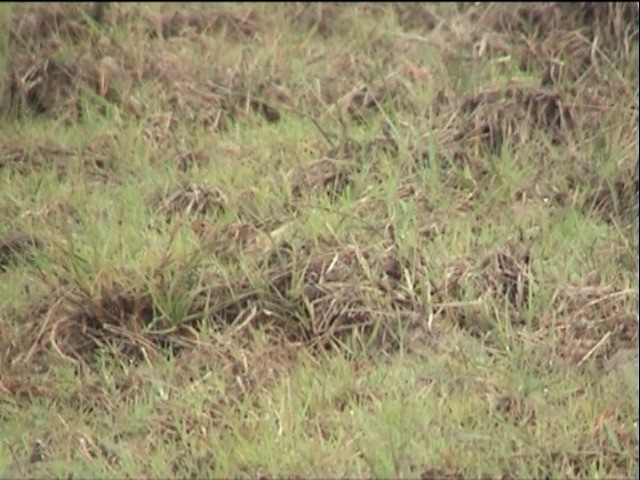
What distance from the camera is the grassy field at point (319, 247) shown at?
186 inches

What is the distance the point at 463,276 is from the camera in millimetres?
5355

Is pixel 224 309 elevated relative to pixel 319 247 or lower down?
lower down

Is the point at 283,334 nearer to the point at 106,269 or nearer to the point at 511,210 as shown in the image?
the point at 106,269

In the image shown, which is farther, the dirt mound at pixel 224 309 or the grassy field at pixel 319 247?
the dirt mound at pixel 224 309

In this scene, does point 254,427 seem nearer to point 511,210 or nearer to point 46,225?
point 46,225

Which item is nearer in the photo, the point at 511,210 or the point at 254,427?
the point at 254,427

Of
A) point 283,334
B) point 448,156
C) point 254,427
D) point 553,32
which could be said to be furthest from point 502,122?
point 254,427

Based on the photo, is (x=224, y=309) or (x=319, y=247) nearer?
(x=224, y=309)

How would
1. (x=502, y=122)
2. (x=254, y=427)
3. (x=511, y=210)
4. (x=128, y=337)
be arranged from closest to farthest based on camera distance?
(x=254, y=427) < (x=128, y=337) < (x=511, y=210) < (x=502, y=122)

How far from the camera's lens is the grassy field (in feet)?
15.5

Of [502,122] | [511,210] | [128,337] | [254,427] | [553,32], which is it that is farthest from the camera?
[553,32]

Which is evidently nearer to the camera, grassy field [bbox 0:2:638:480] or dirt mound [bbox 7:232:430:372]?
grassy field [bbox 0:2:638:480]

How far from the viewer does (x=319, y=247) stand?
5.43 meters

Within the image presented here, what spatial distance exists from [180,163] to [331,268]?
1023mm
